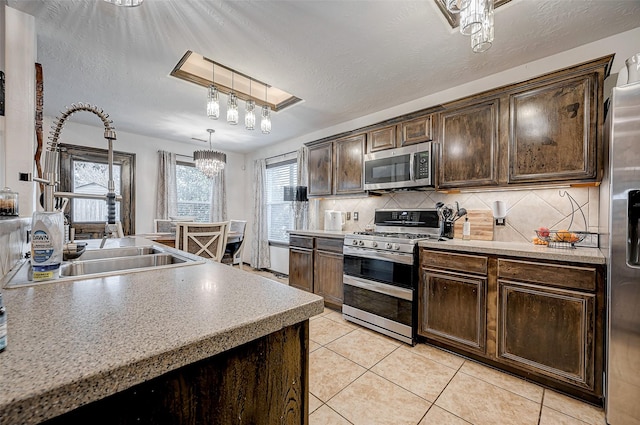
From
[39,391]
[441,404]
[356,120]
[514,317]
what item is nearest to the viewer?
[39,391]

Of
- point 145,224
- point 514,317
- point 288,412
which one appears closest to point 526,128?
point 514,317

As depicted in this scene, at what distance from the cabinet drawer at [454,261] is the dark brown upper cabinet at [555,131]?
0.75 m

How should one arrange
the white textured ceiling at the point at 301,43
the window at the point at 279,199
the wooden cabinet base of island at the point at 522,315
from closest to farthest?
1. the wooden cabinet base of island at the point at 522,315
2. the white textured ceiling at the point at 301,43
3. the window at the point at 279,199

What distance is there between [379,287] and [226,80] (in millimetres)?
2791

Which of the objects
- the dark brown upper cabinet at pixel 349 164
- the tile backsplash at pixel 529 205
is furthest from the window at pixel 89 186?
the tile backsplash at pixel 529 205

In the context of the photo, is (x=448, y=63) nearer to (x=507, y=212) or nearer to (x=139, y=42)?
(x=507, y=212)

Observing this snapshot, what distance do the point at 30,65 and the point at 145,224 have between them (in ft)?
10.9

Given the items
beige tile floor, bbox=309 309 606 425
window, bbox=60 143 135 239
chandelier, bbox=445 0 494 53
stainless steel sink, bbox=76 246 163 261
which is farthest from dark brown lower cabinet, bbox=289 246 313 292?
window, bbox=60 143 135 239

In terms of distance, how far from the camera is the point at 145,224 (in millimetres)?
4617

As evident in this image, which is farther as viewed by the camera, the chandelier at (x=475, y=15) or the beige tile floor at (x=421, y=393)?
the beige tile floor at (x=421, y=393)

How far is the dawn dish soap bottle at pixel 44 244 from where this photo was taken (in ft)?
2.73

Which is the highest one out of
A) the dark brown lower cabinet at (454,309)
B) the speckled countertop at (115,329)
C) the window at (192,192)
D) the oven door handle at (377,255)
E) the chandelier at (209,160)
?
the chandelier at (209,160)

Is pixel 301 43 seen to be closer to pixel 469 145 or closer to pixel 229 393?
pixel 469 145

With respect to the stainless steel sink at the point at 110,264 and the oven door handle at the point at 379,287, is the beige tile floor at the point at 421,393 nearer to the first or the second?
the oven door handle at the point at 379,287
